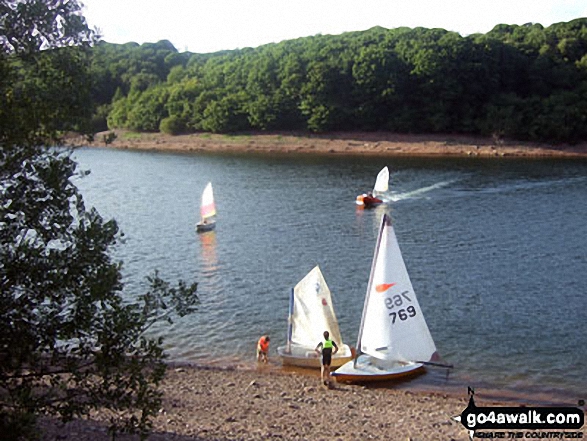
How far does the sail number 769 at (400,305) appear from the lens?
85.4 feet

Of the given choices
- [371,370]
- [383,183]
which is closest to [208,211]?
[383,183]

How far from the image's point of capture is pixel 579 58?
127875 mm

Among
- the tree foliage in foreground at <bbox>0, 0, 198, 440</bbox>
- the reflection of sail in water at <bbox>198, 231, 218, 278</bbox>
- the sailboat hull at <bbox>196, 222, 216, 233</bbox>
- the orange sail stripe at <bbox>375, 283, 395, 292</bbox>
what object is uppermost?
the tree foliage in foreground at <bbox>0, 0, 198, 440</bbox>

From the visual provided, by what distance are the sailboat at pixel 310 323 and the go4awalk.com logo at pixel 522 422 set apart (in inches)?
257

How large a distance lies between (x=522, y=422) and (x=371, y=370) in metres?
6.43

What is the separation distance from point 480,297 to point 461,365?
981cm

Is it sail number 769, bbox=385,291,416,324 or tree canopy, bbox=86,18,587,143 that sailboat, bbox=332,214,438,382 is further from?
tree canopy, bbox=86,18,587,143

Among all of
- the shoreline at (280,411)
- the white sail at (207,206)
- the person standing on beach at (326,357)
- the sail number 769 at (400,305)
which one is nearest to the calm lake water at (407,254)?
the white sail at (207,206)

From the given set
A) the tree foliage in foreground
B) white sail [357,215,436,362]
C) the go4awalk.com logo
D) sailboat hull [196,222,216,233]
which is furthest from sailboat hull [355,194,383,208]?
the tree foliage in foreground

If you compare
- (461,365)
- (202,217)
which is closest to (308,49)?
(202,217)

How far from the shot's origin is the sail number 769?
85.4 feet

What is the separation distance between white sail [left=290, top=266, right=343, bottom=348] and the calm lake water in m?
1.87

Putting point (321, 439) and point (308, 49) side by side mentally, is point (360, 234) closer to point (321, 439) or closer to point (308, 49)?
point (321, 439)

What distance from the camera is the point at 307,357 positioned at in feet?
94.1
